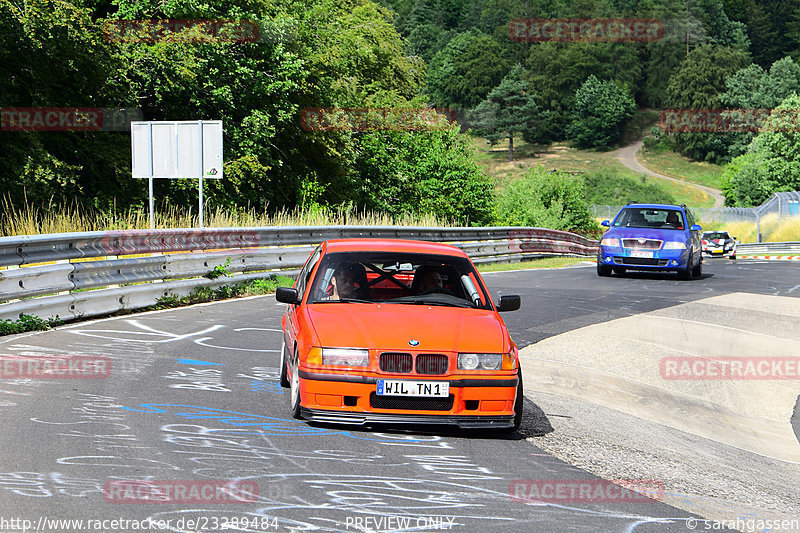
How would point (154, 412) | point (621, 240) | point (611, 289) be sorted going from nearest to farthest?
point (154, 412) → point (611, 289) → point (621, 240)

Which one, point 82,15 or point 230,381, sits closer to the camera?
point 230,381

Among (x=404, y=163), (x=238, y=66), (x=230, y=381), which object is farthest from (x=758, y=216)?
(x=230, y=381)

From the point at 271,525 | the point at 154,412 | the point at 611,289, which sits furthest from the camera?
the point at 611,289

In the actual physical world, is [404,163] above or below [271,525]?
above

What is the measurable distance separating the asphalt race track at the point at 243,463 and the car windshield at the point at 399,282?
41.3 inches

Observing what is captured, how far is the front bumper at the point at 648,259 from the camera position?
73.9 ft

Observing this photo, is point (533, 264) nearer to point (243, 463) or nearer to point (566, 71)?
point (243, 463)

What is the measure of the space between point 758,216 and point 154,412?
6482cm

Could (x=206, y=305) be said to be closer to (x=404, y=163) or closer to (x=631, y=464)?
(x=631, y=464)

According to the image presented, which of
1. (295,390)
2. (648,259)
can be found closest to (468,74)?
(648,259)

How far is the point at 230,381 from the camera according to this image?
28.9ft

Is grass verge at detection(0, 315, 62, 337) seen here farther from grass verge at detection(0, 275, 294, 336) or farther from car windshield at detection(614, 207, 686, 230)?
car windshield at detection(614, 207, 686, 230)

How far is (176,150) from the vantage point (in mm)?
19875

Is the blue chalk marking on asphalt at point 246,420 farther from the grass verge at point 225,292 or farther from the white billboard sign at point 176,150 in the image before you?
the white billboard sign at point 176,150
